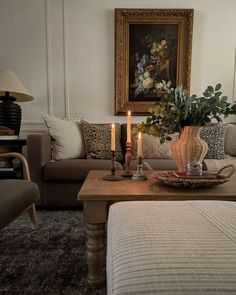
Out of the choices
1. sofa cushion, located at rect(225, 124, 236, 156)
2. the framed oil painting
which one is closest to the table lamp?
the framed oil painting

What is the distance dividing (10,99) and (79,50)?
1.00m

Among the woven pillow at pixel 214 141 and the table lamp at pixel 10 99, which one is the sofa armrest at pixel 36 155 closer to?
the table lamp at pixel 10 99

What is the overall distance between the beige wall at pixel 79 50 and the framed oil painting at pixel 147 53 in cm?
10

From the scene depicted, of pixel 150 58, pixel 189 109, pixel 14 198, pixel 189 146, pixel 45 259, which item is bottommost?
pixel 45 259

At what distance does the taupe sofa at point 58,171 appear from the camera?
2.13 metres

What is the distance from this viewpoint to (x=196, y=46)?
2959mm

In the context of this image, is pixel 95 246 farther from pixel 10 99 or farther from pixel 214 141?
pixel 10 99

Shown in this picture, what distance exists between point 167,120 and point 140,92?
1.73 metres

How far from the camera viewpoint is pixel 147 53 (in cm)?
Answer: 295

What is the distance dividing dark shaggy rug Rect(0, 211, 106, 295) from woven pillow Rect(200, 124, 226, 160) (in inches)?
54.6

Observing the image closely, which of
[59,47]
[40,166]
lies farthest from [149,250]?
[59,47]

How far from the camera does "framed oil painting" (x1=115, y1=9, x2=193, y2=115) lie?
2875 mm

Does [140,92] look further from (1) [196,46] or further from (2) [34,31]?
(2) [34,31]

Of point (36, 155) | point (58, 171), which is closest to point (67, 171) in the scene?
point (58, 171)
